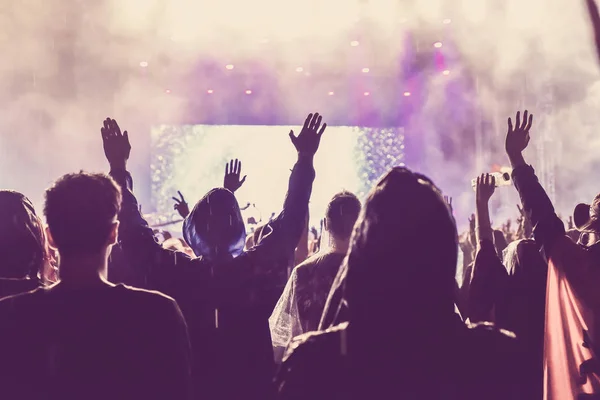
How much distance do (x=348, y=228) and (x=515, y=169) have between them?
28.7 inches

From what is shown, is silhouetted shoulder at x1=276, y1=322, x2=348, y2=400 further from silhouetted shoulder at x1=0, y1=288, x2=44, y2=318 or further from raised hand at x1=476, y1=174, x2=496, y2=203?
raised hand at x1=476, y1=174, x2=496, y2=203

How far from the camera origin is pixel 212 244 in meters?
2.15

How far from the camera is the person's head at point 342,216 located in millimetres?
2594

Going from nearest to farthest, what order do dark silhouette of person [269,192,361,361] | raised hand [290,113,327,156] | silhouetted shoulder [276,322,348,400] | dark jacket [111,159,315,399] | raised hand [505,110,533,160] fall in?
silhouetted shoulder [276,322,348,400]
dark jacket [111,159,315,399]
raised hand [290,113,327,156]
raised hand [505,110,533,160]
dark silhouette of person [269,192,361,361]

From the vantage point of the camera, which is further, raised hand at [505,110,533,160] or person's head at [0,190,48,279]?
raised hand at [505,110,533,160]

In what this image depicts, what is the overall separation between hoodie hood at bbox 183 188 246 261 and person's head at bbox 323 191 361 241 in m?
0.55

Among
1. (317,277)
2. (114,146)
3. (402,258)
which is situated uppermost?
(114,146)

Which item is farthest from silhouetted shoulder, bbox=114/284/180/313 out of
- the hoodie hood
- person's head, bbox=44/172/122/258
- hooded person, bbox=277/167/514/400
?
the hoodie hood

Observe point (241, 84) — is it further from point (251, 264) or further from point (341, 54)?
point (251, 264)

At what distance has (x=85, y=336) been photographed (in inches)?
53.3

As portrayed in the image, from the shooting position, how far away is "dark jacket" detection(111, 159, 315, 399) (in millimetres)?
2094

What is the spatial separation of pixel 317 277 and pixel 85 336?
132 centimetres

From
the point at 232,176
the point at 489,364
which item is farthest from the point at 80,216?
the point at 232,176

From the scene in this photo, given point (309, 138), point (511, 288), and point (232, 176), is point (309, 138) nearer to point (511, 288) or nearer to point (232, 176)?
point (232, 176)
